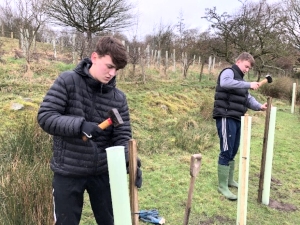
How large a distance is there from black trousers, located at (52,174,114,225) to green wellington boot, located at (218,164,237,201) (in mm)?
2290

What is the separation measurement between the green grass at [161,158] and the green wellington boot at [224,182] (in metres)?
0.10

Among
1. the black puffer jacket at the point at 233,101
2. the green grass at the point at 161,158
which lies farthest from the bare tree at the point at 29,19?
the black puffer jacket at the point at 233,101

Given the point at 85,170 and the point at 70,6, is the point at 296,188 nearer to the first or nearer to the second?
the point at 85,170

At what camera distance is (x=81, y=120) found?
157 centimetres

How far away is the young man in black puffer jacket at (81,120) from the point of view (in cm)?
168

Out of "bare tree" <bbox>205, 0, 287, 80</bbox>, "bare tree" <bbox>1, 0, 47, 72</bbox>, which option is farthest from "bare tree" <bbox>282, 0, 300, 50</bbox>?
"bare tree" <bbox>1, 0, 47, 72</bbox>

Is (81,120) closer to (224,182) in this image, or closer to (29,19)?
(224,182)

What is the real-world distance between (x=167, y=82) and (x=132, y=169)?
36.1 feet

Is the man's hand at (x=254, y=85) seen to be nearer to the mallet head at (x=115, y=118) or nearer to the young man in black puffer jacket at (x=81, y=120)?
the young man in black puffer jacket at (x=81, y=120)

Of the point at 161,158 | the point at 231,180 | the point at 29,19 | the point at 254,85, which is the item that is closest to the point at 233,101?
the point at 254,85

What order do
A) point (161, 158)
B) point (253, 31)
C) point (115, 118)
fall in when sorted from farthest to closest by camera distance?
point (253, 31) < point (161, 158) < point (115, 118)

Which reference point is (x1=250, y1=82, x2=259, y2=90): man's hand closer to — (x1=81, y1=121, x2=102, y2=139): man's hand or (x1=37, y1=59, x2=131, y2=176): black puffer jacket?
(x1=37, y1=59, x2=131, y2=176): black puffer jacket

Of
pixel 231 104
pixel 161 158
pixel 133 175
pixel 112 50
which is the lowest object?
pixel 161 158

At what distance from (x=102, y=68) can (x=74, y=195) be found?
2.70ft
